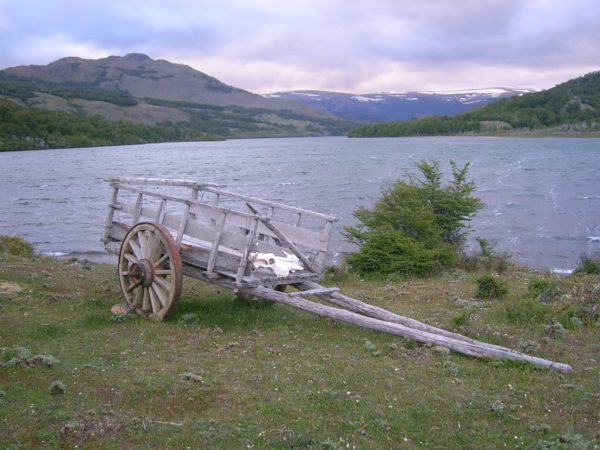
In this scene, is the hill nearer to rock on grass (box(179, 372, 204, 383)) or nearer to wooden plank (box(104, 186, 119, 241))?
wooden plank (box(104, 186, 119, 241))

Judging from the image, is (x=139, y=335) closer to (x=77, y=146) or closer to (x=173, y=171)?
(x=173, y=171)

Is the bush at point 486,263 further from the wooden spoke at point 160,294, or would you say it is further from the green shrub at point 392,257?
the wooden spoke at point 160,294

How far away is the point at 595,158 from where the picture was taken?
263 feet

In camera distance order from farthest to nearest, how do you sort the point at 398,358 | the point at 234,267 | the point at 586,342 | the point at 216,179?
1. the point at 216,179
2. the point at 234,267
3. the point at 586,342
4. the point at 398,358

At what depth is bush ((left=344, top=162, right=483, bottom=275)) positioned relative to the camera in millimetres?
16688

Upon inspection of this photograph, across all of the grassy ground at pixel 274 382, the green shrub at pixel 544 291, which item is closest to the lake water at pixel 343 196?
the green shrub at pixel 544 291

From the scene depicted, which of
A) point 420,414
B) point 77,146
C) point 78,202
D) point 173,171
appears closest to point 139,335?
point 420,414

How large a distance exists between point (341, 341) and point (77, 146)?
452 ft

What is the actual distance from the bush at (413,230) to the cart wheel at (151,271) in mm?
7792

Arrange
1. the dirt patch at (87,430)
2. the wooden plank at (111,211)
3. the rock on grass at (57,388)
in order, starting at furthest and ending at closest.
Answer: the wooden plank at (111,211)
the rock on grass at (57,388)
the dirt patch at (87,430)

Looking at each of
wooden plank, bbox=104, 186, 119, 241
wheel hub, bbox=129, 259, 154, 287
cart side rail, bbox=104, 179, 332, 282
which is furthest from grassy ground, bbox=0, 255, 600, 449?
wooden plank, bbox=104, 186, 119, 241

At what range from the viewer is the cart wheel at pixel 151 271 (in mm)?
9688

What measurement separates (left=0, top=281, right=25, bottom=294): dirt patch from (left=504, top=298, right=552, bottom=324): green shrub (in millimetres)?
9668

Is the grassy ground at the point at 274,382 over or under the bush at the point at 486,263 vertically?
under
